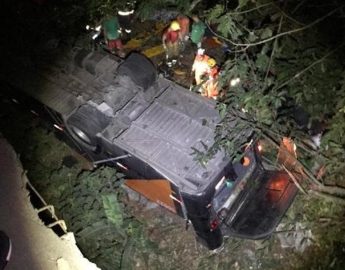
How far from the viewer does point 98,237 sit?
22.1 ft

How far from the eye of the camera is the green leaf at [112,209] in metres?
6.63

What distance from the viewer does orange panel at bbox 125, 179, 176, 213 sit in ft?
19.1

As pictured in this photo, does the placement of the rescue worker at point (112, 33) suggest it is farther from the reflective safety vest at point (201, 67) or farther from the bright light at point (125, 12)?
the reflective safety vest at point (201, 67)

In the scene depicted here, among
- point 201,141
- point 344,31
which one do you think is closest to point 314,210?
point 201,141

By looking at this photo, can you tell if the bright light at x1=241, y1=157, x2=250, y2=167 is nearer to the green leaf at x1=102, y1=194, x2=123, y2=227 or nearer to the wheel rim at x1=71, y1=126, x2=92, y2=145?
the green leaf at x1=102, y1=194, x2=123, y2=227

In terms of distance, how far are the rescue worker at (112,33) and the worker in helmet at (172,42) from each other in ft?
3.71

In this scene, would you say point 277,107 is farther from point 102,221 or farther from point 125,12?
point 125,12

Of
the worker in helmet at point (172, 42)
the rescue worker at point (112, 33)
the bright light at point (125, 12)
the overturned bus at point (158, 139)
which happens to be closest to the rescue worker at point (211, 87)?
the overturned bus at point (158, 139)

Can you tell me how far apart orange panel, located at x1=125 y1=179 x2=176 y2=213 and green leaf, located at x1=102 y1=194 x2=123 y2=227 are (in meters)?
0.38

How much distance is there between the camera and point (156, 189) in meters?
6.09

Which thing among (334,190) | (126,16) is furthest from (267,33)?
(126,16)

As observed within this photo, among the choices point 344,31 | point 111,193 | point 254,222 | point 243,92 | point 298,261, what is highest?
point 344,31

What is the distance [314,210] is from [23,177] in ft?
16.3

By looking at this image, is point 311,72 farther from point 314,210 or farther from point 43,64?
point 43,64
